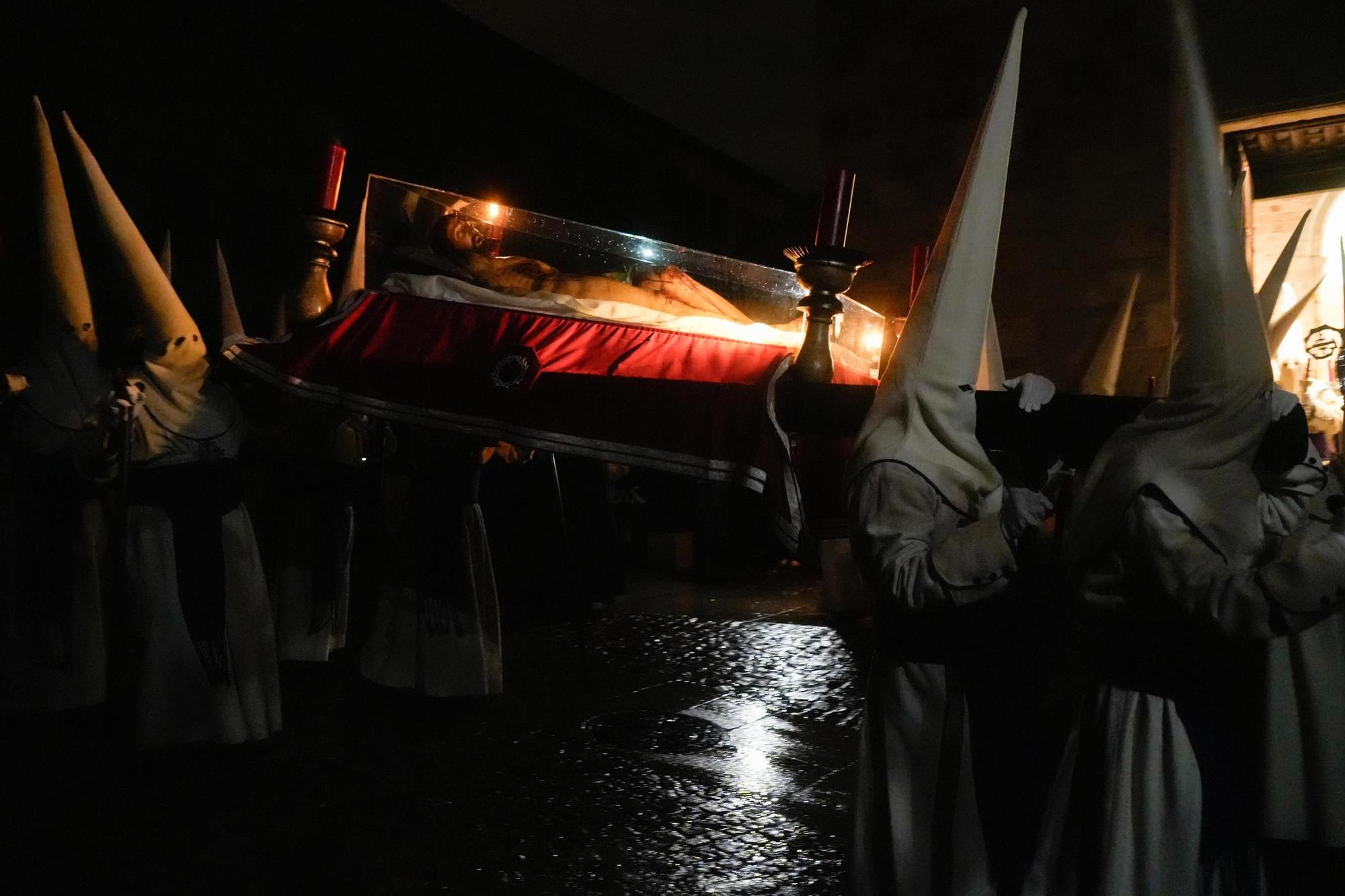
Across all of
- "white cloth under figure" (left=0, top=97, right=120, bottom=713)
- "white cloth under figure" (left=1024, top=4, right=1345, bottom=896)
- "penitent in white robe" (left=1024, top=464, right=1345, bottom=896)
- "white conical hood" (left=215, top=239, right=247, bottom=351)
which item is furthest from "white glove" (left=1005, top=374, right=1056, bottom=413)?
"white conical hood" (left=215, top=239, right=247, bottom=351)

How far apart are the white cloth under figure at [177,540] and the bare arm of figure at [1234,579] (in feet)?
13.0

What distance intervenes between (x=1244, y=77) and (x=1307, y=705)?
20.6 feet

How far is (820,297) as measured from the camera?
11.3 feet

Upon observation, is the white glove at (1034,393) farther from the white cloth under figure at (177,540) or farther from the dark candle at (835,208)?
the white cloth under figure at (177,540)

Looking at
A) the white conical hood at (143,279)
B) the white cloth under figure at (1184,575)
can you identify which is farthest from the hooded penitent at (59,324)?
the white cloth under figure at (1184,575)

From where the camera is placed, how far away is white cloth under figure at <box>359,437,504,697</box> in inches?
215

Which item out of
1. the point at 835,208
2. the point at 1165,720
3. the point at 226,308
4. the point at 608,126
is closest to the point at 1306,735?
the point at 1165,720

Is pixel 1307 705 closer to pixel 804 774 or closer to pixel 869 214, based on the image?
pixel 804 774

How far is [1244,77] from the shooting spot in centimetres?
752

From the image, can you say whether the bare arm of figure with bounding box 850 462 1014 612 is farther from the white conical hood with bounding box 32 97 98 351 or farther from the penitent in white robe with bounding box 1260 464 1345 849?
the white conical hood with bounding box 32 97 98 351

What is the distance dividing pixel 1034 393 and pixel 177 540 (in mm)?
3803

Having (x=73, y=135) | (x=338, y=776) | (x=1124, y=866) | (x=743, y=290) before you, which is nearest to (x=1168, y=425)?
(x=1124, y=866)

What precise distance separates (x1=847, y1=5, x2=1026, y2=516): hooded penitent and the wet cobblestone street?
1.66 meters

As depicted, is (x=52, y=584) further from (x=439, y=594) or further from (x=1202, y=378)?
(x=1202, y=378)
